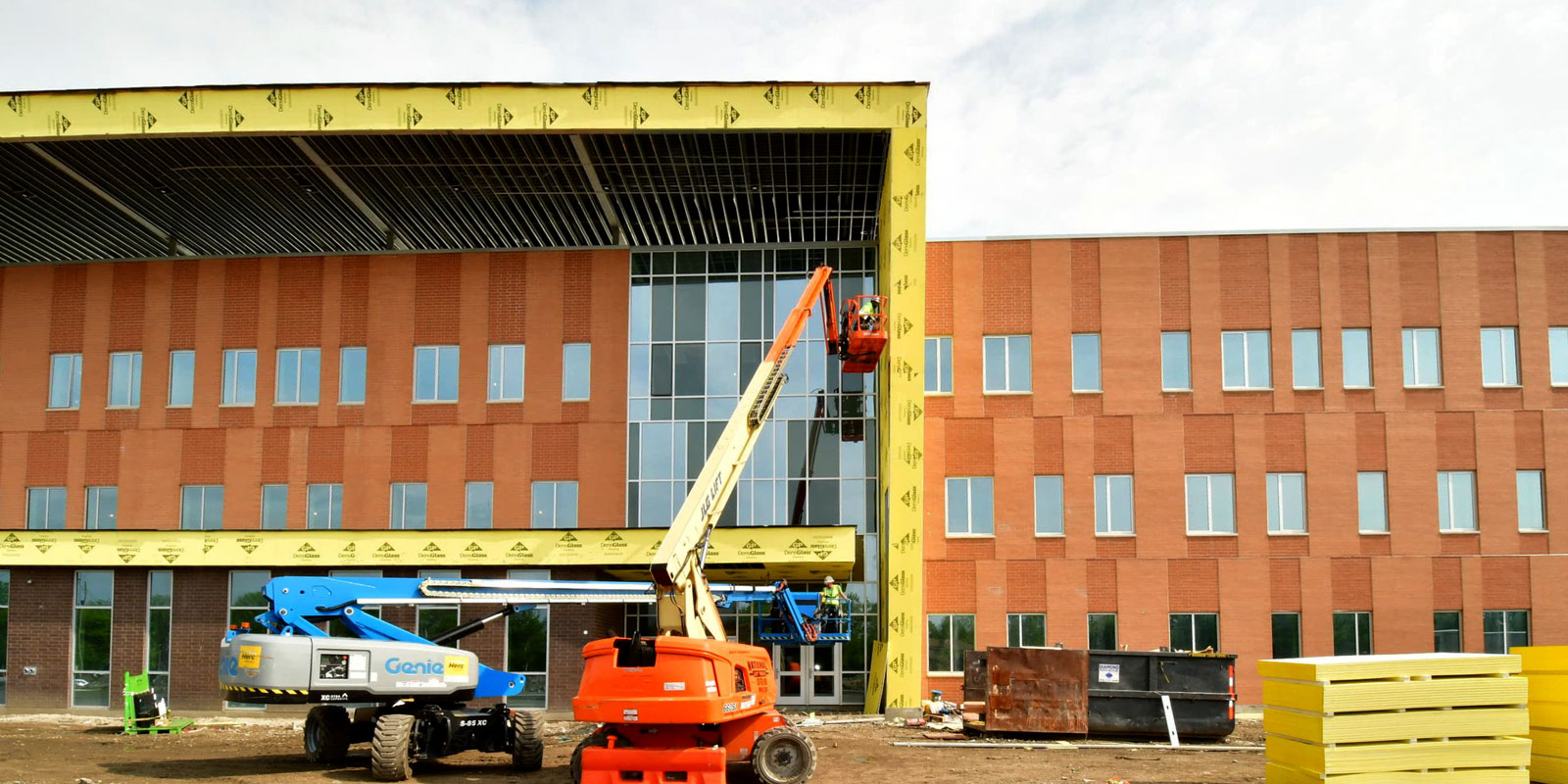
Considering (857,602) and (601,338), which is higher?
(601,338)

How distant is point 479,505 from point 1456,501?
25.0 metres

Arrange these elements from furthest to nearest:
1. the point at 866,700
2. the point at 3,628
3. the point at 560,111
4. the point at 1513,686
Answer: the point at 3,628 → the point at 866,700 → the point at 560,111 → the point at 1513,686

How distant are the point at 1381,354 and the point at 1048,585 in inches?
407

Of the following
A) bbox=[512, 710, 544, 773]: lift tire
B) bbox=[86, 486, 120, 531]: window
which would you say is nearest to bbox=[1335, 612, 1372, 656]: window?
bbox=[512, 710, 544, 773]: lift tire

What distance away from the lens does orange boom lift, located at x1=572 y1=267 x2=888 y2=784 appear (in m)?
16.9

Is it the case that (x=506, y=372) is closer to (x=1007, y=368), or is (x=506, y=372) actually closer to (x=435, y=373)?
(x=435, y=373)

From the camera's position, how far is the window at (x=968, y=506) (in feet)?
109

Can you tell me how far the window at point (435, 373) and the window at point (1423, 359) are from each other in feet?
80.9

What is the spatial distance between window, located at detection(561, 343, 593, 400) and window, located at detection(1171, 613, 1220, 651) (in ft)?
52.9

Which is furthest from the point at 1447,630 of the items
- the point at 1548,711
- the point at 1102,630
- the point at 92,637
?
the point at 92,637

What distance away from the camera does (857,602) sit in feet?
111

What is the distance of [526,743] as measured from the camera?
70.0 feet

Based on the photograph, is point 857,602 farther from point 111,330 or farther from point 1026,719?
point 111,330

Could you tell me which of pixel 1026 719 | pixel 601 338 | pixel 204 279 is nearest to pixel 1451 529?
pixel 1026 719
